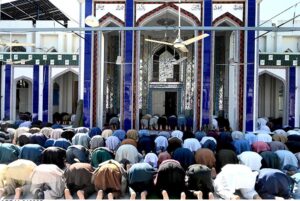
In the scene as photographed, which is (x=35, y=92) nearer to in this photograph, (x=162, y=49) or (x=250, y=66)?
(x=162, y=49)

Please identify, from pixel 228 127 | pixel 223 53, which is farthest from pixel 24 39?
pixel 228 127

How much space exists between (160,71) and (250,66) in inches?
240

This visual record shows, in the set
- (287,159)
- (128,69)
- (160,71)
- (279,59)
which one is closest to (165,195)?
(287,159)

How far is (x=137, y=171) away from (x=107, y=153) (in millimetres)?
1598

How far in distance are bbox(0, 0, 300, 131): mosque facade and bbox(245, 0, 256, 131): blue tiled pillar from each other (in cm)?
3

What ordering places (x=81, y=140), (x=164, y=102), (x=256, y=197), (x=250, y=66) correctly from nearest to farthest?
(x=256, y=197), (x=81, y=140), (x=250, y=66), (x=164, y=102)

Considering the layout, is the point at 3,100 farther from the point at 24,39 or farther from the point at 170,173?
the point at 170,173

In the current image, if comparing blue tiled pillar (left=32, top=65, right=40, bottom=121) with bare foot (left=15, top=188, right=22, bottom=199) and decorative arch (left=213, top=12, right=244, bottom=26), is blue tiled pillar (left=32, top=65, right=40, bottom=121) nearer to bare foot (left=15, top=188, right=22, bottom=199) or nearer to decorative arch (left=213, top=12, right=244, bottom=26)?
decorative arch (left=213, top=12, right=244, bottom=26)

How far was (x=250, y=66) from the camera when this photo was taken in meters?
12.4

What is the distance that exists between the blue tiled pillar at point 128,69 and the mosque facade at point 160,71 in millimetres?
36

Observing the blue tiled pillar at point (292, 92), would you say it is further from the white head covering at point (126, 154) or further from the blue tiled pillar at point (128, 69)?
the white head covering at point (126, 154)

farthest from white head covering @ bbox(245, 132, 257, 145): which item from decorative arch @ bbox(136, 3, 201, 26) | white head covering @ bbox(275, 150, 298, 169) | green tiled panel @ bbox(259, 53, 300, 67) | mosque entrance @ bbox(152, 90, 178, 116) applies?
mosque entrance @ bbox(152, 90, 178, 116)

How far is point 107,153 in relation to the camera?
7.63m

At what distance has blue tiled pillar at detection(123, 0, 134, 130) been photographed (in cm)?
1252
